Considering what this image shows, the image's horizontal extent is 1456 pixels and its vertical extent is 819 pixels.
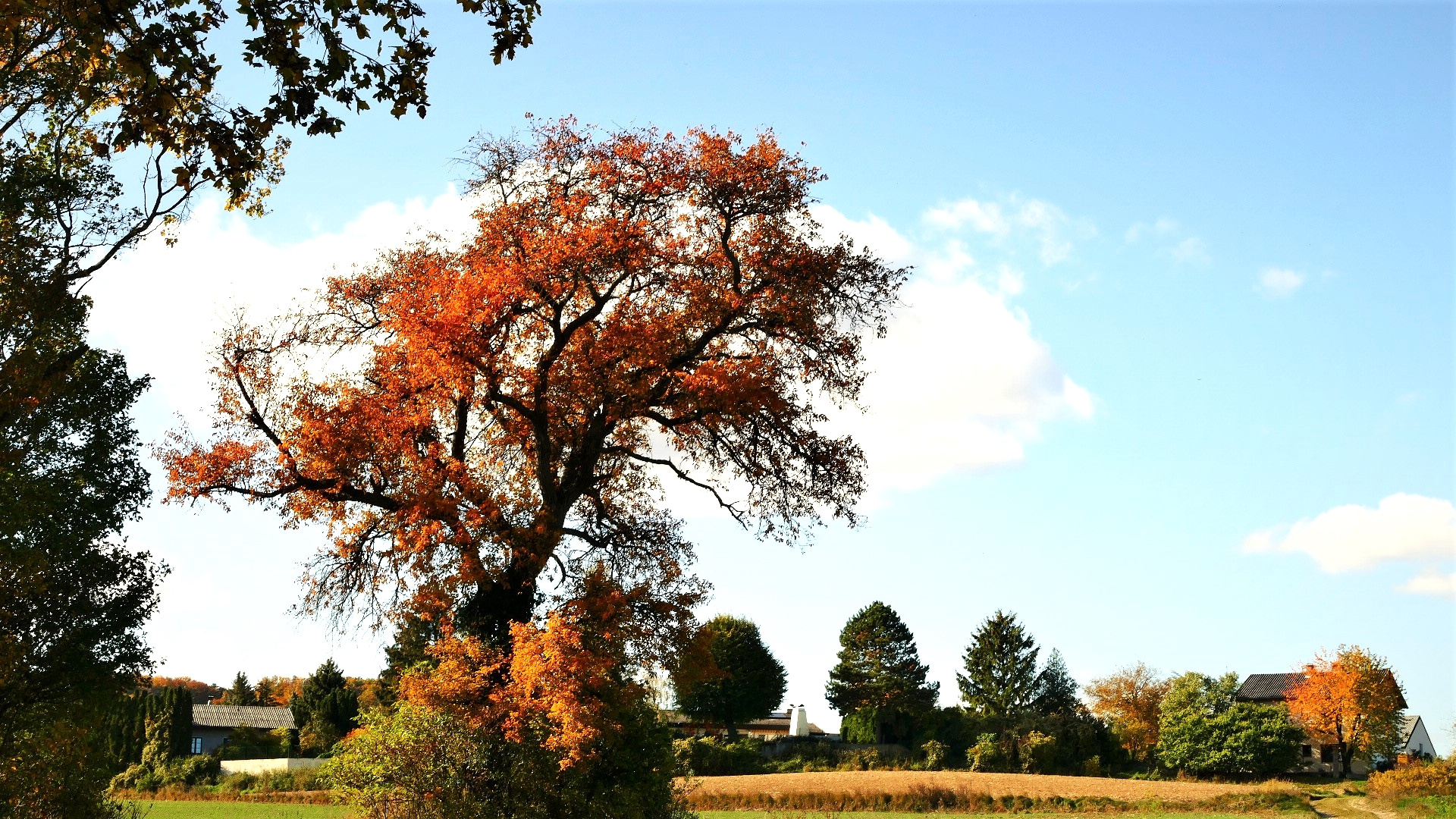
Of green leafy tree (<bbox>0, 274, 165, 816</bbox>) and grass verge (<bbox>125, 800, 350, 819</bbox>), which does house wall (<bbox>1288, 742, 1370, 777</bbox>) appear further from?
green leafy tree (<bbox>0, 274, 165, 816</bbox>)

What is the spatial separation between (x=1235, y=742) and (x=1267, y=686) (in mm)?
37097

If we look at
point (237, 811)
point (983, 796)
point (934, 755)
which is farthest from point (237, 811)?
point (934, 755)

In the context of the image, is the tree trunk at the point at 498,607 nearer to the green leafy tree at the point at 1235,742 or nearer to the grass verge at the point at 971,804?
the grass verge at the point at 971,804

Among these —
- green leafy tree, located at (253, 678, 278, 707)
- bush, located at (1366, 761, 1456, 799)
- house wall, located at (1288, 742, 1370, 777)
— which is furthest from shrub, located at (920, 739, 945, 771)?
green leafy tree, located at (253, 678, 278, 707)

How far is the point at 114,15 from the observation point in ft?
27.4

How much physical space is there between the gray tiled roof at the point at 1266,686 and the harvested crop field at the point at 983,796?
148ft

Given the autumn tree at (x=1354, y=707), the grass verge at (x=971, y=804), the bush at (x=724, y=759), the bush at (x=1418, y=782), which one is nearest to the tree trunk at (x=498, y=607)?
the grass verge at (x=971, y=804)

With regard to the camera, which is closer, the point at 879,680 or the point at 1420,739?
the point at 879,680

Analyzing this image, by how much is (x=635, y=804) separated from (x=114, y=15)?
60.5 feet

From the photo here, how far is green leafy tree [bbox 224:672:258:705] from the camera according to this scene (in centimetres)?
9962

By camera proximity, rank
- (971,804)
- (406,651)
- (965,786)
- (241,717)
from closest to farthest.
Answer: (971,804)
(965,786)
(406,651)
(241,717)

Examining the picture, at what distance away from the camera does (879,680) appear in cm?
7869

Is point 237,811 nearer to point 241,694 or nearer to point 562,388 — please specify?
point 562,388

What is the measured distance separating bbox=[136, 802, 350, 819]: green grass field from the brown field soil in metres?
13.3
